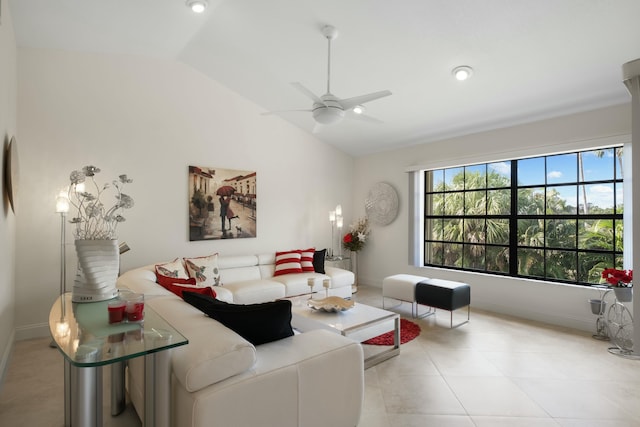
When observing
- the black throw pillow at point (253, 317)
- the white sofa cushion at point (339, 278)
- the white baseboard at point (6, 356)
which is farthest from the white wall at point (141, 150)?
the black throw pillow at point (253, 317)

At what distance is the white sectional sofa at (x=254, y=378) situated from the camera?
145cm

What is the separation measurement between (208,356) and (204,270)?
2743 millimetres

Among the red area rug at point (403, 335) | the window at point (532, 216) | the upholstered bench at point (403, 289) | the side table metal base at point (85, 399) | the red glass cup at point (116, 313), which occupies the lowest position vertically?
the red area rug at point (403, 335)

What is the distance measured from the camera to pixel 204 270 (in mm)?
4066

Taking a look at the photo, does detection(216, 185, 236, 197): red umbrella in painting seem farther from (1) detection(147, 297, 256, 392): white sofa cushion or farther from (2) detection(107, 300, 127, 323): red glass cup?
(2) detection(107, 300, 127, 323): red glass cup

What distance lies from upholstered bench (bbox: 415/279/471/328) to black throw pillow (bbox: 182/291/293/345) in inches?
98.0

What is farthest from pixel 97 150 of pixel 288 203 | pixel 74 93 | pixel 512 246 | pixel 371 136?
pixel 512 246

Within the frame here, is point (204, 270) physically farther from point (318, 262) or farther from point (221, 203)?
point (318, 262)

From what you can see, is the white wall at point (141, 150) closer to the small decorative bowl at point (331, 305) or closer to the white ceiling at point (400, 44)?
the white ceiling at point (400, 44)

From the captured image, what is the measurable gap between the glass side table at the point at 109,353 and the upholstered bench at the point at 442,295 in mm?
3180

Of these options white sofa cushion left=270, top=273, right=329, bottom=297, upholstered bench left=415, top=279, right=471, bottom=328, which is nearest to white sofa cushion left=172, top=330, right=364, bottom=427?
upholstered bench left=415, top=279, right=471, bottom=328

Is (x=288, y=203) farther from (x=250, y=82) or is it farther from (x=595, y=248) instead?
(x=595, y=248)

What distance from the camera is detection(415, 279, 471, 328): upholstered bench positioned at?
386 cm

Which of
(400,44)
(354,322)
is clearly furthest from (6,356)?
(400,44)
